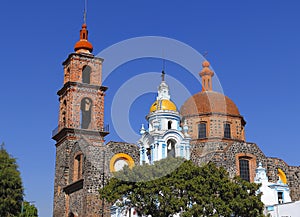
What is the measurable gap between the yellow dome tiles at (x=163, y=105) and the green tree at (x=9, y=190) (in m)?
11.1

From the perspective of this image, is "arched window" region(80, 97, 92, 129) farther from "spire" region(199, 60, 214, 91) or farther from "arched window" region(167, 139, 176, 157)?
"spire" region(199, 60, 214, 91)

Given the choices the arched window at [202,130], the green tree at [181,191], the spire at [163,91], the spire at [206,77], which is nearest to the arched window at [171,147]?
the spire at [163,91]

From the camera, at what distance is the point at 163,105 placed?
3962 cm

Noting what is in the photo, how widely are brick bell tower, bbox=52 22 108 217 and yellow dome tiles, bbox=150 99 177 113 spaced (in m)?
4.89

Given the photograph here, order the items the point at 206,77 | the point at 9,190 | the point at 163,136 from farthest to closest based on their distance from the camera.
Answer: the point at 206,77 → the point at 163,136 → the point at 9,190

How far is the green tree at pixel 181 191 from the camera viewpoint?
2691 centimetres

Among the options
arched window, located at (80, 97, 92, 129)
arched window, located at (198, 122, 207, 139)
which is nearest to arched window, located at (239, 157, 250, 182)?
arched window, located at (198, 122, 207, 139)

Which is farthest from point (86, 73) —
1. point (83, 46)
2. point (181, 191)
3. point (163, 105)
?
point (181, 191)

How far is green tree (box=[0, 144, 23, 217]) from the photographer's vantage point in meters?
35.2

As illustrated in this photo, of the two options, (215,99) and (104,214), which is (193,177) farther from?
(215,99)

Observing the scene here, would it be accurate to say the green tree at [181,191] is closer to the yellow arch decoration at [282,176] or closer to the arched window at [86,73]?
the yellow arch decoration at [282,176]

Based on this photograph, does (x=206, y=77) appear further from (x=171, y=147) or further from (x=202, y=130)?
(x=171, y=147)

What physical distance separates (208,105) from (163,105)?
809 centimetres

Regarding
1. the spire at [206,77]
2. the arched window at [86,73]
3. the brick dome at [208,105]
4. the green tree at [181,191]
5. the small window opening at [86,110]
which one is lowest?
the green tree at [181,191]
